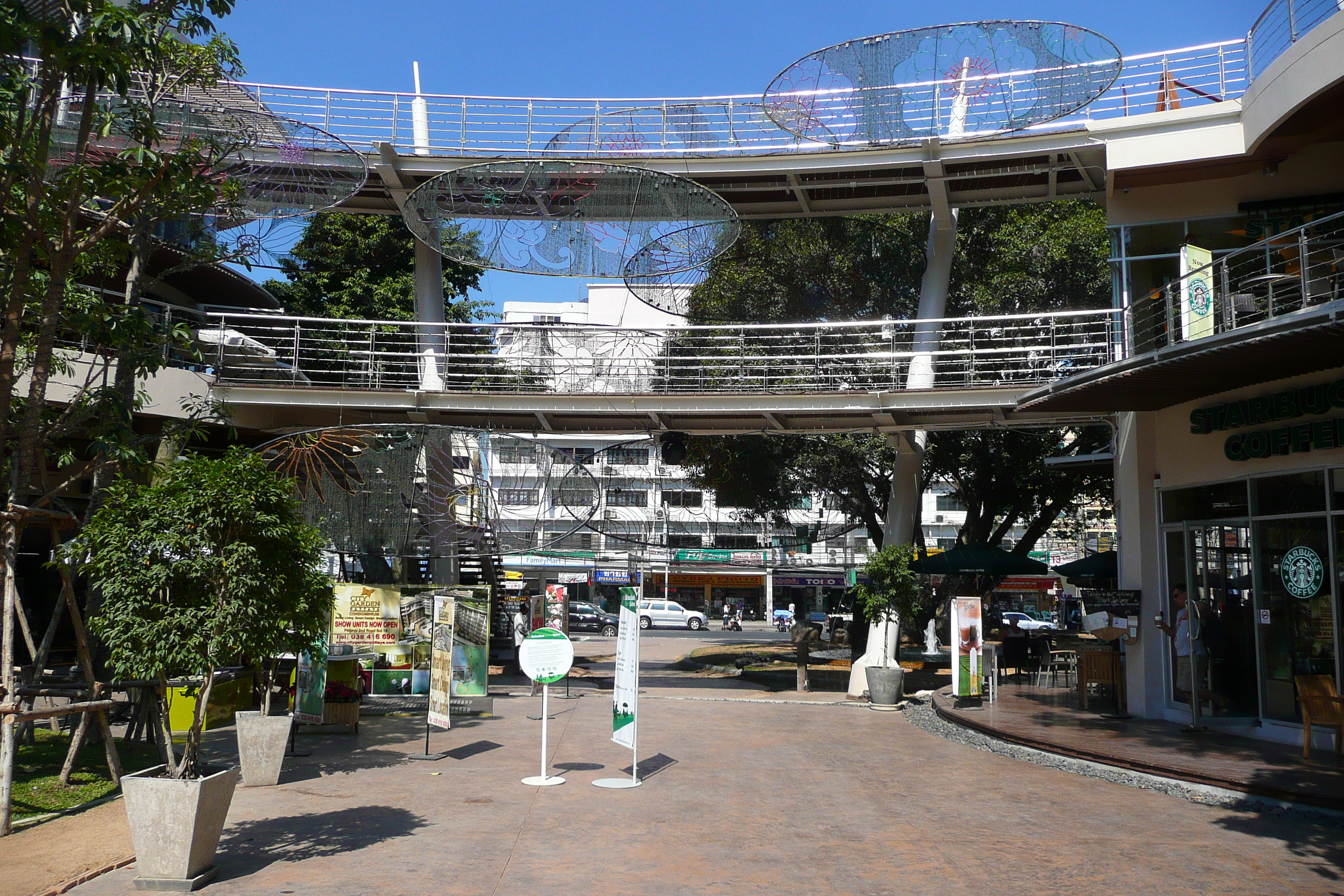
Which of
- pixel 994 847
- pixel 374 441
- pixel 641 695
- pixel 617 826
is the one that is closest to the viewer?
pixel 994 847

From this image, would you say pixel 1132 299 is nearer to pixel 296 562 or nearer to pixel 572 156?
pixel 572 156

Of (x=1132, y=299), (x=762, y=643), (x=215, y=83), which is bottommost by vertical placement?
(x=762, y=643)

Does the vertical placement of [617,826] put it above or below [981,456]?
below

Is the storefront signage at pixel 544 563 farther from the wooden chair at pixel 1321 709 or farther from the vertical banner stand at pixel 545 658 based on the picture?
the wooden chair at pixel 1321 709

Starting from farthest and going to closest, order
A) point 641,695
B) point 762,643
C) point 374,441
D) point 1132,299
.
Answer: point 762,643 → point 641,695 → point 374,441 → point 1132,299

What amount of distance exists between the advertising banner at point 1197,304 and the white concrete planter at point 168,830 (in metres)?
11.4

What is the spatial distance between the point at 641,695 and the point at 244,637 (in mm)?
13527

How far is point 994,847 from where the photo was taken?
7.92 m

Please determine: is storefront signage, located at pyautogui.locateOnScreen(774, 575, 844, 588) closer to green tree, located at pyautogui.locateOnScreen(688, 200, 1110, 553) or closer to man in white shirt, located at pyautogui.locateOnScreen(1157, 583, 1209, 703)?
green tree, located at pyautogui.locateOnScreen(688, 200, 1110, 553)

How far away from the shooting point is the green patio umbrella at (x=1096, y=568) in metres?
23.3

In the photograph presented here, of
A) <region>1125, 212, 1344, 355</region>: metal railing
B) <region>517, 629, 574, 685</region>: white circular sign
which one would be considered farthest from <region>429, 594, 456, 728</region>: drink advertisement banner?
<region>1125, 212, 1344, 355</region>: metal railing

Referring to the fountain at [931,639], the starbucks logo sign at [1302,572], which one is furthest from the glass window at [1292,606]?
the fountain at [931,639]

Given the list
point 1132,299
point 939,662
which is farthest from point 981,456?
point 1132,299

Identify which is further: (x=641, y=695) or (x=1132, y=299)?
(x=641, y=695)
